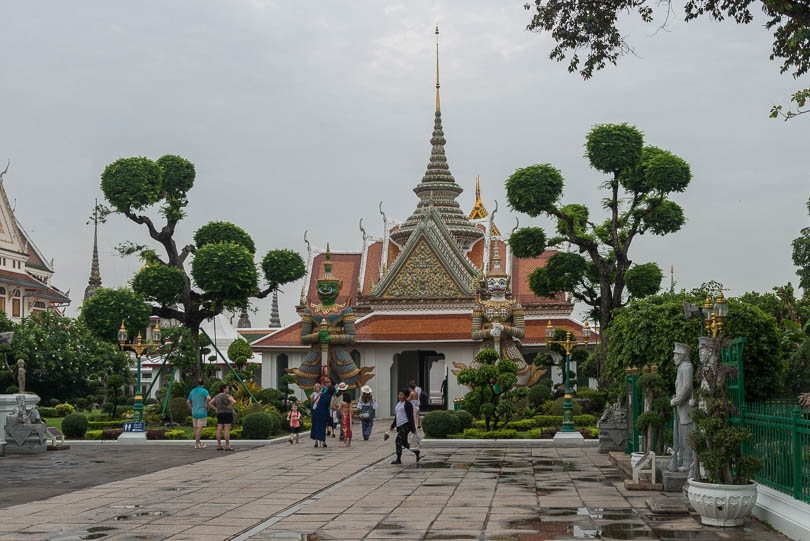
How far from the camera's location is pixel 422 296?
119ft

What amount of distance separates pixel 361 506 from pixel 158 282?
1908 centimetres

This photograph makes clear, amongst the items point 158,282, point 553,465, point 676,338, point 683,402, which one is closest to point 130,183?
point 158,282

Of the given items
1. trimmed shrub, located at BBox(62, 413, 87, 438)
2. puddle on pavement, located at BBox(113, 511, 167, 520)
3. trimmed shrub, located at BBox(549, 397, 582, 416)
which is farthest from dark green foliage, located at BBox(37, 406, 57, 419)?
puddle on pavement, located at BBox(113, 511, 167, 520)

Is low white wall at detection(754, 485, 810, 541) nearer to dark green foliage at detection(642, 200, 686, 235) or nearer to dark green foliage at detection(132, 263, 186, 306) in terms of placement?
dark green foliage at detection(642, 200, 686, 235)

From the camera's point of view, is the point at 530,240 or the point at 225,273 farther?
the point at 530,240

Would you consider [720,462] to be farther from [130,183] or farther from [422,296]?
[422,296]

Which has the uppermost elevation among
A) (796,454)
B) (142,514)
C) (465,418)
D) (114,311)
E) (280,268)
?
(280,268)

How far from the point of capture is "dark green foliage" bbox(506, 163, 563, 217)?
2798 centimetres

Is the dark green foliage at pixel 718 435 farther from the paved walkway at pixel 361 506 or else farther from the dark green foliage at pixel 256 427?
the dark green foliage at pixel 256 427

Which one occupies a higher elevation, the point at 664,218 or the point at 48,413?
the point at 664,218

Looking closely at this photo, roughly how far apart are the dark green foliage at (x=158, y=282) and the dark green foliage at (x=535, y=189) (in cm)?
1069

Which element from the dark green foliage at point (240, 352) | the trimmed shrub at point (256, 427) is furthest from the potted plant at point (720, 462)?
the dark green foliage at point (240, 352)

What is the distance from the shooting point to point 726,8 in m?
13.5

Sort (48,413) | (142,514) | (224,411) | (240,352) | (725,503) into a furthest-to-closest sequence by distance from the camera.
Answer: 1. (48,413)
2. (240,352)
3. (224,411)
4. (142,514)
5. (725,503)
